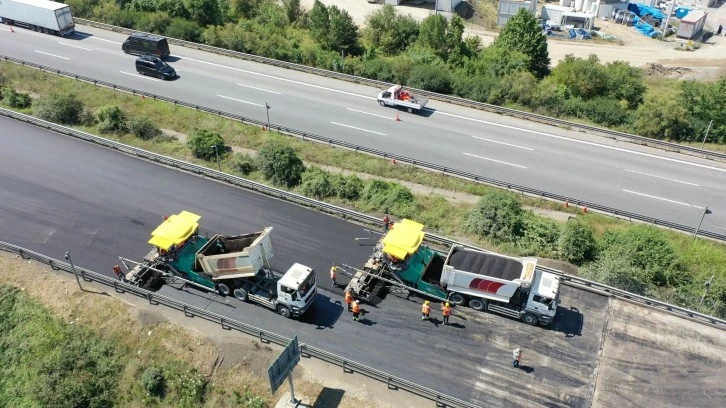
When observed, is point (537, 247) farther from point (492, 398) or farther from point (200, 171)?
point (200, 171)

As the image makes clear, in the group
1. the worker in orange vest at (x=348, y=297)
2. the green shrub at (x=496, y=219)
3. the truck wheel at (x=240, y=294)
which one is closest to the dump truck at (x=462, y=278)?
the worker in orange vest at (x=348, y=297)

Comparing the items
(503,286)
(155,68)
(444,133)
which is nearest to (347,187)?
(444,133)

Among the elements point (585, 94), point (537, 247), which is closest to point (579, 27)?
point (585, 94)

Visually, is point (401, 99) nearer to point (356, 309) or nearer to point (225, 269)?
point (356, 309)

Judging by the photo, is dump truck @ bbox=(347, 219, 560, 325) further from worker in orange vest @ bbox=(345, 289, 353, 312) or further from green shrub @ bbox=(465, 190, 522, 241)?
green shrub @ bbox=(465, 190, 522, 241)

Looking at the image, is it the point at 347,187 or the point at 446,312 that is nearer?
the point at 446,312

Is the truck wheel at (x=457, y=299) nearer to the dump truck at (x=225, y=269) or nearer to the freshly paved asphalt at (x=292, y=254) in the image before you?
the freshly paved asphalt at (x=292, y=254)
